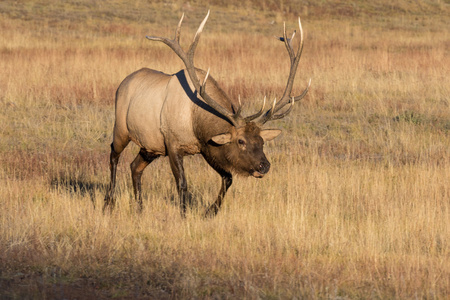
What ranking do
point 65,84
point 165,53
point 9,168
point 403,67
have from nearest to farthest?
point 9,168 → point 65,84 → point 403,67 → point 165,53

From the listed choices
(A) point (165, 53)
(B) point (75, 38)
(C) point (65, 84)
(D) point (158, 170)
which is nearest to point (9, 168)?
(D) point (158, 170)

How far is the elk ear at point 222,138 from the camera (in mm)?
7160

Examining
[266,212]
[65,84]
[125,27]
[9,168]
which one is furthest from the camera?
[125,27]

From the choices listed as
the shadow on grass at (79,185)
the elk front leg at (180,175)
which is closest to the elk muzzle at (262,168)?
the elk front leg at (180,175)

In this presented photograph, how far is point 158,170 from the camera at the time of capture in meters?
9.89

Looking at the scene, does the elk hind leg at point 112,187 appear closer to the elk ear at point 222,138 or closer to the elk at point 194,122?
the elk at point 194,122

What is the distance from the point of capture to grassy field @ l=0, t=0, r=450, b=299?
17.9ft

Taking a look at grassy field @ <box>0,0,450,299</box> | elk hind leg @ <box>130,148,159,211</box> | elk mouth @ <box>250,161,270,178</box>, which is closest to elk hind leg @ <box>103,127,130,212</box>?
grassy field @ <box>0,0,450,299</box>

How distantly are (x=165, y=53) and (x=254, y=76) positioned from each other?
182 inches

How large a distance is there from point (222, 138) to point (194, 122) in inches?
21.5

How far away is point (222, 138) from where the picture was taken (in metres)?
7.20

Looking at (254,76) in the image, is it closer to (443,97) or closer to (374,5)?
(443,97)

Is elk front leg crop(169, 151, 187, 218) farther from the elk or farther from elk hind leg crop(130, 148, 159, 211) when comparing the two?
→ elk hind leg crop(130, 148, 159, 211)

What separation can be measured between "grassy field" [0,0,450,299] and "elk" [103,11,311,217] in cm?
51
